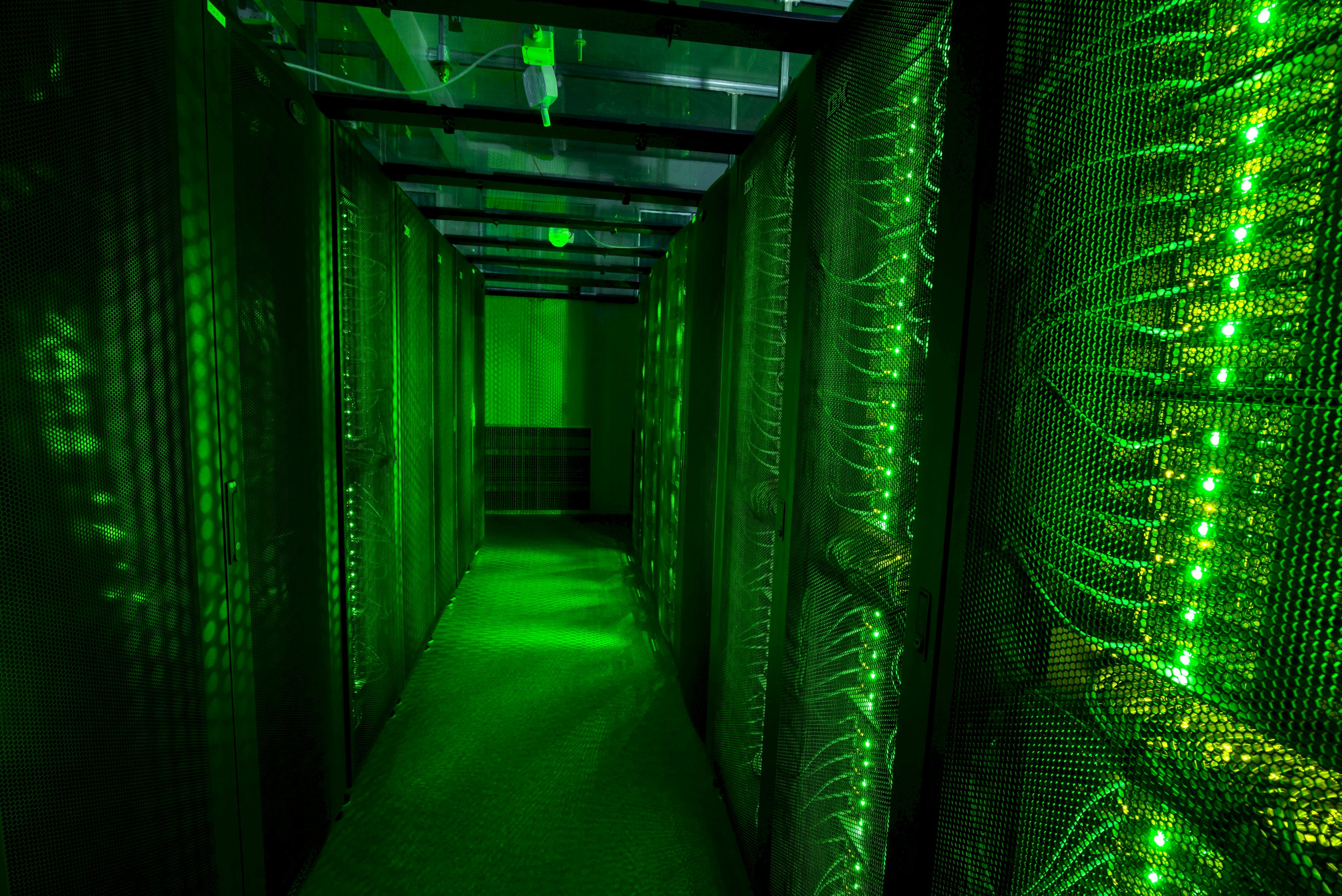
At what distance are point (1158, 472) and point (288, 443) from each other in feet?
5.95

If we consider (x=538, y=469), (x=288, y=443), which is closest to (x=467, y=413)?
(x=538, y=469)

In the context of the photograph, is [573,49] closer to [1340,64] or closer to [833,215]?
Result: [833,215]

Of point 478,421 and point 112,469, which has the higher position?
point 112,469

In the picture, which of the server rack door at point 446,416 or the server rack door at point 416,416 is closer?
the server rack door at point 416,416

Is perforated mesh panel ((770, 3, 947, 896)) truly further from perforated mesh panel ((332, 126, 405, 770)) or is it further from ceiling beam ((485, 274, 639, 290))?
ceiling beam ((485, 274, 639, 290))

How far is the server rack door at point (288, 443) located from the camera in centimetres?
143

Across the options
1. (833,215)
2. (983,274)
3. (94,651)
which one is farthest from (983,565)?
(94,651)

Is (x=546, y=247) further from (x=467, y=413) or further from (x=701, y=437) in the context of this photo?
(x=701, y=437)

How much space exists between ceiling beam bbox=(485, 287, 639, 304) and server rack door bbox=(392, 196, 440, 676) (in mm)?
2945

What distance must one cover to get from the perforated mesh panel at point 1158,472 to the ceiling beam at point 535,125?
5.05 feet

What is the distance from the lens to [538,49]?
2.10m

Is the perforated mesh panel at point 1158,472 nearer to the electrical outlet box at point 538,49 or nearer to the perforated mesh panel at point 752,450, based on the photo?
the perforated mesh panel at point 752,450

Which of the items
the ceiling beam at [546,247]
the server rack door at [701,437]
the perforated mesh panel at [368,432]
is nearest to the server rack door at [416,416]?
the perforated mesh panel at [368,432]

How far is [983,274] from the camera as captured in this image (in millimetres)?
740
